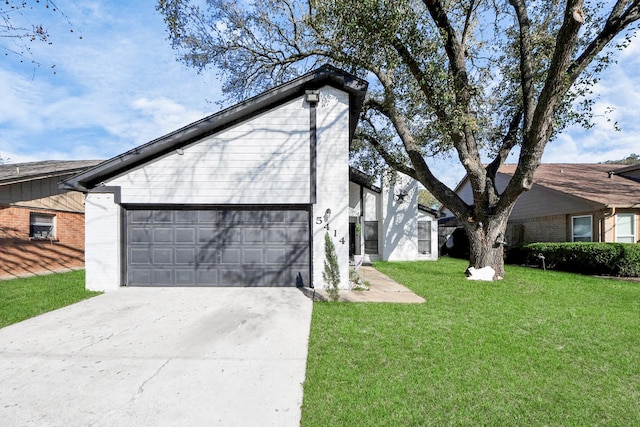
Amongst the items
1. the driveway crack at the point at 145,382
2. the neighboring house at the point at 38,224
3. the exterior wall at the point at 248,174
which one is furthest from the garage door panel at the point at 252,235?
the neighboring house at the point at 38,224

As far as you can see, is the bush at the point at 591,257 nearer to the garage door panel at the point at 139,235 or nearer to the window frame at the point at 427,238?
the window frame at the point at 427,238

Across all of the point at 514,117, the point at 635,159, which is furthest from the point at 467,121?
the point at 635,159

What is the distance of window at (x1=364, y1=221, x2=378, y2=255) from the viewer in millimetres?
17203

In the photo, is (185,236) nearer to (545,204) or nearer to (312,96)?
(312,96)

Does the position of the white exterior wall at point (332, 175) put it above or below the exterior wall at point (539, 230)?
above

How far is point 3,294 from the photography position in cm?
805

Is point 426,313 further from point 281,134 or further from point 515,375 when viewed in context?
point 281,134

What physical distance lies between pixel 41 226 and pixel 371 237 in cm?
1473

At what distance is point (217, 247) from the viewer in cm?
889

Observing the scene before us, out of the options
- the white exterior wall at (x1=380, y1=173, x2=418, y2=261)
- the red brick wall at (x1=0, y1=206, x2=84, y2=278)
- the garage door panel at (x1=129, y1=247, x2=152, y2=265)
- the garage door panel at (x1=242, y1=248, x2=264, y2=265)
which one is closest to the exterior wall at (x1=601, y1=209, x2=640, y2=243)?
the white exterior wall at (x1=380, y1=173, x2=418, y2=261)

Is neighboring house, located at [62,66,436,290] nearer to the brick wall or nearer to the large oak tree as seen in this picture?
the large oak tree

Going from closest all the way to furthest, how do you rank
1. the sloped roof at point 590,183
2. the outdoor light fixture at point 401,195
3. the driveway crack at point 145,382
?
the driveway crack at point 145,382
the sloped roof at point 590,183
the outdoor light fixture at point 401,195

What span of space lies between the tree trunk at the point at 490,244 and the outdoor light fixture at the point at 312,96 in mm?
6828

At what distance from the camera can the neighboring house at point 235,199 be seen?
28.2 feet
